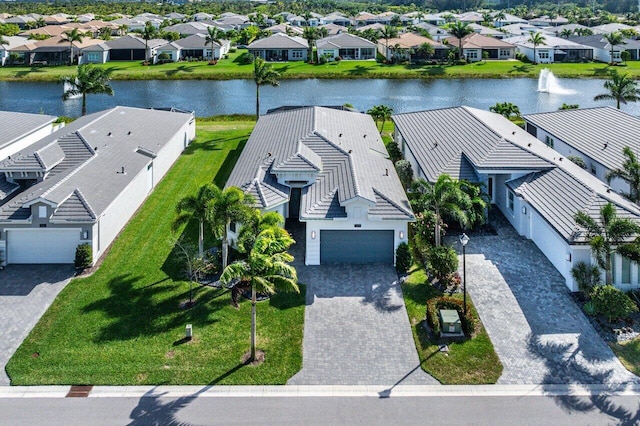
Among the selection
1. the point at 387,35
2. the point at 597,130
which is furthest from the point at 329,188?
the point at 387,35

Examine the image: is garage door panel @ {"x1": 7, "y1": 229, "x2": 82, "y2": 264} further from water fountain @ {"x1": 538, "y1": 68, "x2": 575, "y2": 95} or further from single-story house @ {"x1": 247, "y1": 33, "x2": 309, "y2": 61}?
single-story house @ {"x1": 247, "y1": 33, "x2": 309, "y2": 61}

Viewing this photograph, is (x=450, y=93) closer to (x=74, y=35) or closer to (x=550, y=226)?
(x=550, y=226)

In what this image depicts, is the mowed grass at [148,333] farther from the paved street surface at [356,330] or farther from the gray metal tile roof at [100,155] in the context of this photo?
the gray metal tile roof at [100,155]

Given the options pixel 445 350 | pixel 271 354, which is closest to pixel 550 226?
pixel 445 350

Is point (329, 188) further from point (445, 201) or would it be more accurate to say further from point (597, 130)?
point (597, 130)

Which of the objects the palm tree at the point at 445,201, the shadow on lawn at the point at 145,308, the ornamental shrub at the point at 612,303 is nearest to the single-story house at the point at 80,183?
the shadow on lawn at the point at 145,308

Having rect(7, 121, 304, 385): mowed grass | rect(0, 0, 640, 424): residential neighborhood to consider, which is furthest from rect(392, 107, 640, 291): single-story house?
rect(7, 121, 304, 385): mowed grass
